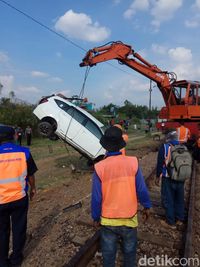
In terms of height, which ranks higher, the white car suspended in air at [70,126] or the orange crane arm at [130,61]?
the orange crane arm at [130,61]

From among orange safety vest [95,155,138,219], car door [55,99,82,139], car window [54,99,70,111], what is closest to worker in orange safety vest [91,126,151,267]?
A: orange safety vest [95,155,138,219]

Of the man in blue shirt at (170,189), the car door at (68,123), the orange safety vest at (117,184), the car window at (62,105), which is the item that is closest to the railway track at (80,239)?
the man in blue shirt at (170,189)

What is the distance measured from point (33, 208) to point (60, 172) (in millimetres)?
4682

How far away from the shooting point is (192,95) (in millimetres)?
15633

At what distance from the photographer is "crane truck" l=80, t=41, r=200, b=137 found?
1469 centimetres

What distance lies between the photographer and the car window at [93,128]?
11.0 meters

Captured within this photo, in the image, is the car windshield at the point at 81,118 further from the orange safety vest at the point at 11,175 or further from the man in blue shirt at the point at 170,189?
the orange safety vest at the point at 11,175

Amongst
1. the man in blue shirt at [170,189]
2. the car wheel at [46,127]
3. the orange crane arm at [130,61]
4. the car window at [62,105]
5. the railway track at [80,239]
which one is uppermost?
the orange crane arm at [130,61]

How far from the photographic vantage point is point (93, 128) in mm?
11039

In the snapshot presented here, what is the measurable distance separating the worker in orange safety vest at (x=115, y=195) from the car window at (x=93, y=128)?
7.65 metres

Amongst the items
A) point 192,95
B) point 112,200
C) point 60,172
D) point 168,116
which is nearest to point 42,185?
point 60,172

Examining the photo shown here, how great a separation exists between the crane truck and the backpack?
966 centimetres

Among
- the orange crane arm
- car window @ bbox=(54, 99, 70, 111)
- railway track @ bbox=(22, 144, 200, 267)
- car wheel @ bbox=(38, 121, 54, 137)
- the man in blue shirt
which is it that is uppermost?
the orange crane arm

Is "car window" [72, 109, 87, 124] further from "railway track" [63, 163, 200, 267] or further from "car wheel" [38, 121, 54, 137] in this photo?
"railway track" [63, 163, 200, 267]
